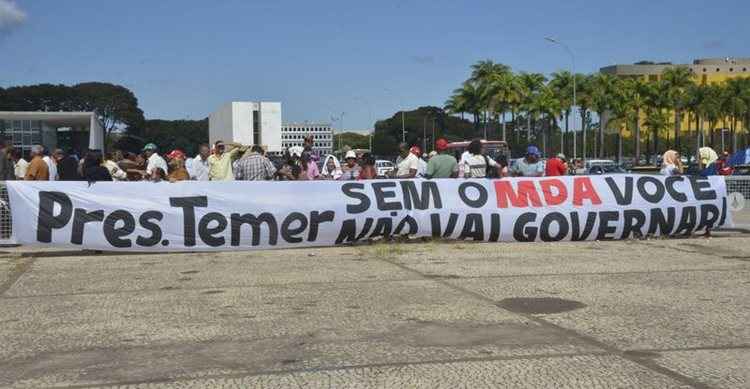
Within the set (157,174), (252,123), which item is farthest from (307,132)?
(157,174)

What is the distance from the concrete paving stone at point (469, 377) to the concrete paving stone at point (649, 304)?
0.78m

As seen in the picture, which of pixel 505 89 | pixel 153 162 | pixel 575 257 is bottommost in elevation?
pixel 575 257

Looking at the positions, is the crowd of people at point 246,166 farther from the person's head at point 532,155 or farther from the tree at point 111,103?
the tree at point 111,103

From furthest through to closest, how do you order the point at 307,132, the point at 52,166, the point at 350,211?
the point at 307,132
the point at 52,166
the point at 350,211

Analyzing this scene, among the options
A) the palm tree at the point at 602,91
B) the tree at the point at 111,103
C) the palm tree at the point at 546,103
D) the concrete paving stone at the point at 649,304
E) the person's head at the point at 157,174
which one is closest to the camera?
the concrete paving stone at the point at 649,304

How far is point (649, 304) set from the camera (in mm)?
7480

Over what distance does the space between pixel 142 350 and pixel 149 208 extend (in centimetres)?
597

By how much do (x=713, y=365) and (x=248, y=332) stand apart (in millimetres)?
3364

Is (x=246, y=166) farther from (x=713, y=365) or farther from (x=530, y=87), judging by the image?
(x=530, y=87)

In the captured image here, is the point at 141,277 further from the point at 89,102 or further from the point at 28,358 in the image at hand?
the point at 89,102

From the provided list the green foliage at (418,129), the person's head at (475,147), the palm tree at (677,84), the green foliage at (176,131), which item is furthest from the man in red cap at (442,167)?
the green foliage at (418,129)

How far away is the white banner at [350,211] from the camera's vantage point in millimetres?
11359

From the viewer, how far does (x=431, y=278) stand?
913 cm

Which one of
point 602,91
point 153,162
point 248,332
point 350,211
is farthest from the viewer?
point 602,91
